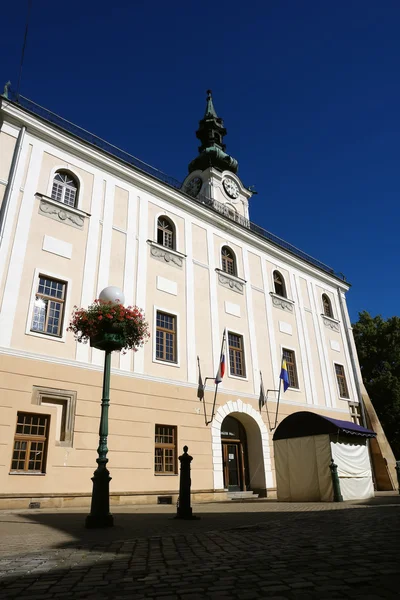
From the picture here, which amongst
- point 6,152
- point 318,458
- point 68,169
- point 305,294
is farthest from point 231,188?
point 318,458

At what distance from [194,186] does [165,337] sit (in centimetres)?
1594

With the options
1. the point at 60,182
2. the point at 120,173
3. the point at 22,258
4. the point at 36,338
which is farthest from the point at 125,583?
the point at 120,173

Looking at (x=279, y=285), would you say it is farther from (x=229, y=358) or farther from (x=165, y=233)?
(x=165, y=233)

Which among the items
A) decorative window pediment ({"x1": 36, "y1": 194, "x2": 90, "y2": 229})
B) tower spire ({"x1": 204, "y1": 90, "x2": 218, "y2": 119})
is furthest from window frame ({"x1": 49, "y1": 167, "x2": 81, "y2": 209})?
tower spire ({"x1": 204, "y1": 90, "x2": 218, "y2": 119})

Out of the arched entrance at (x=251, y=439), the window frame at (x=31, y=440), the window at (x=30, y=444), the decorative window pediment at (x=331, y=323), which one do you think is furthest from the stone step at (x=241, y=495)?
the decorative window pediment at (x=331, y=323)

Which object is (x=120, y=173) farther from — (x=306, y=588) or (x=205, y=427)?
(x=306, y=588)

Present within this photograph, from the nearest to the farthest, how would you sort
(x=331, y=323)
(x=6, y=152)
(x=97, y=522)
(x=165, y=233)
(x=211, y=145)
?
(x=97, y=522) → (x=6, y=152) → (x=165, y=233) → (x=331, y=323) → (x=211, y=145)

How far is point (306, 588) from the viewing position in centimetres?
302

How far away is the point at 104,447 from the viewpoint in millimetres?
7645

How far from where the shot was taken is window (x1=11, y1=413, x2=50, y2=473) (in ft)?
38.5

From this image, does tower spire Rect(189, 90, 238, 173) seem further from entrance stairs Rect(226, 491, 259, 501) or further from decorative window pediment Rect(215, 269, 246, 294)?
entrance stairs Rect(226, 491, 259, 501)

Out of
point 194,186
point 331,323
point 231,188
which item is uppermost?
point 194,186

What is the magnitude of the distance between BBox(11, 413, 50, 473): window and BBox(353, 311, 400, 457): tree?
2705 centimetres

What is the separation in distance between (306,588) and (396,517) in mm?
5718
